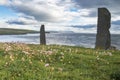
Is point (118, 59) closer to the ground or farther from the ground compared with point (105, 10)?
closer to the ground

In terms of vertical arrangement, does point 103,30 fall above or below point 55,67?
above

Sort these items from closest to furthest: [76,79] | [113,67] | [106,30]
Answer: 1. [76,79]
2. [113,67]
3. [106,30]

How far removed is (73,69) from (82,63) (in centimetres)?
189

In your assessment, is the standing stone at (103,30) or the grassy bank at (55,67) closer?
the grassy bank at (55,67)

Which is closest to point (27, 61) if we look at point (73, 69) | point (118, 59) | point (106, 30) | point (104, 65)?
point (73, 69)

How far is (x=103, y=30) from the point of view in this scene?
122 feet

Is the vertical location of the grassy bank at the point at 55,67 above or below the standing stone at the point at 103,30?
below

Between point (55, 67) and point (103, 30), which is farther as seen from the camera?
point (103, 30)

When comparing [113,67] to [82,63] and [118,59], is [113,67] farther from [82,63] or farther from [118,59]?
Result: [118,59]

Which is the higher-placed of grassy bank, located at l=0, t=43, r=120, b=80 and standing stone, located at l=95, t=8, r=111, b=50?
standing stone, located at l=95, t=8, r=111, b=50

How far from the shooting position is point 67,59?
19.9m

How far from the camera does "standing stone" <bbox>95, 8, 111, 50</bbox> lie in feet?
120

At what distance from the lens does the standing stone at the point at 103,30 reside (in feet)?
120

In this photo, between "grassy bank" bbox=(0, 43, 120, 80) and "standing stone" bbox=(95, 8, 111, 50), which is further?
"standing stone" bbox=(95, 8, 111, 50)
